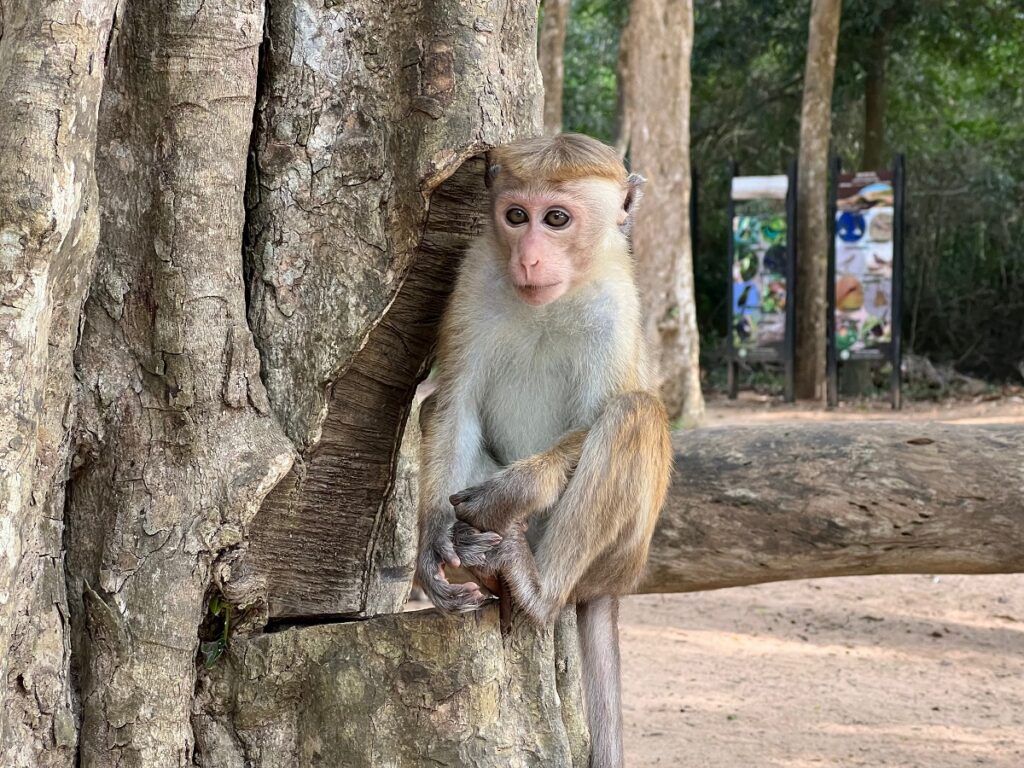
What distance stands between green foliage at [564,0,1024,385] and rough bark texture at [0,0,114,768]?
624 inches

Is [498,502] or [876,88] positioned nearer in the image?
[498,502]

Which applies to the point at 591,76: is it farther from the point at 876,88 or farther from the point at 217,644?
the point at 217,644

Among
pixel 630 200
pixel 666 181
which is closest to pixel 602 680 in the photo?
pixel 630 200

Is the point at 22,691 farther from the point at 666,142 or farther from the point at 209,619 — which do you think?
the point at 666,142

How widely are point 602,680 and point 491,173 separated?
1.39 metres

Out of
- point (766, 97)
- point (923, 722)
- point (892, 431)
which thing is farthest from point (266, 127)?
point (766, 97)

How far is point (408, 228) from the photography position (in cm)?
299

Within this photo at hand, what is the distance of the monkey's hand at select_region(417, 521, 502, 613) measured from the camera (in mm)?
3002

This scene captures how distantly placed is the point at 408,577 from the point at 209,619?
0.89 metres

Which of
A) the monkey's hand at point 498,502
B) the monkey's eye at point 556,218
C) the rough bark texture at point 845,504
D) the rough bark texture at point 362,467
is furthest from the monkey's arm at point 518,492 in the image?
the rough bark texture at point 845,504

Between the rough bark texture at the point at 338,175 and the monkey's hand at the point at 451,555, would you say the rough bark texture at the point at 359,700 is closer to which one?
the monkey's hand at the point at 451,555

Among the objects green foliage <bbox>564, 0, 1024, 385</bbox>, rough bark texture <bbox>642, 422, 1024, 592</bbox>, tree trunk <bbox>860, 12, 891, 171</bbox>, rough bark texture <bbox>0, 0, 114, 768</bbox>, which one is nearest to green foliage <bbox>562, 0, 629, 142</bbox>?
green foliage <bbox>564, 0, 1024, 385</bbox>

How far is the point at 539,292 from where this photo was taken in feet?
10.8

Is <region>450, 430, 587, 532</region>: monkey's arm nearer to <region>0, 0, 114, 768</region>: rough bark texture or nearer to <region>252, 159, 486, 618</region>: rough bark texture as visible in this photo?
<region>252, 159, 486, 618</region>: rough bark texture
